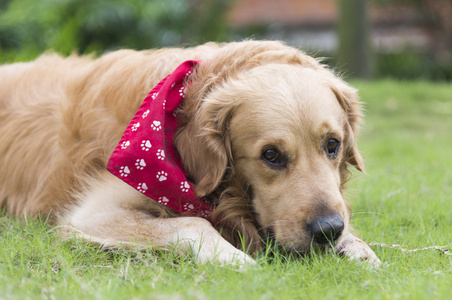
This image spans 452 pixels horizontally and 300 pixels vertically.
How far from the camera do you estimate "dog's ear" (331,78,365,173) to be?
167 inches

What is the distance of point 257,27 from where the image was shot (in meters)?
19.3

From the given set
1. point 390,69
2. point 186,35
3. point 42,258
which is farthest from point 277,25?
point 42,258

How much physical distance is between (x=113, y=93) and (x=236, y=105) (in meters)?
1.10

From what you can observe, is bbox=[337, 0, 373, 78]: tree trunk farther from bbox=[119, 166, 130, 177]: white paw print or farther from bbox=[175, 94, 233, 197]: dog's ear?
bbox=[119, 166, 130, 177]: white paw print

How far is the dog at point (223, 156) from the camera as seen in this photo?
3652 millimetres

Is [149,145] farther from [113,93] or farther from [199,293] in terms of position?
[199,293]

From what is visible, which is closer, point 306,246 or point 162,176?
point 306,246

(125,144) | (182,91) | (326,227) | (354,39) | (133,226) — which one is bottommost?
(354,39)

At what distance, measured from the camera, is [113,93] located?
4.52 m

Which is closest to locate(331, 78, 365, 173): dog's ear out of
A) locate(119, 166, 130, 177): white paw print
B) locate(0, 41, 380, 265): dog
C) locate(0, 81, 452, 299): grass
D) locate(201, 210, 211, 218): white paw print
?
locate(0, 41, 380, 265): dog

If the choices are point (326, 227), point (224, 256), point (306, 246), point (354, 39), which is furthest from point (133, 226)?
point (354, 39)

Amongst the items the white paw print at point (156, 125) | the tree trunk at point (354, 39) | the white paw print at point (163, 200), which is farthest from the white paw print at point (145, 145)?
the tree trunk at point (354, 39)

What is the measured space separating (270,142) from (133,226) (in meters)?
1.05

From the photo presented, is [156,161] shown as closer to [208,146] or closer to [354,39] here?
[208,146]
